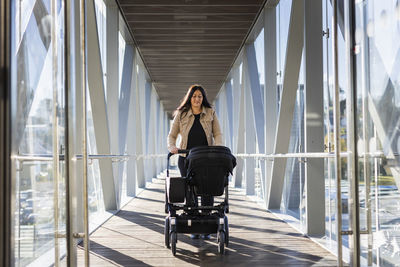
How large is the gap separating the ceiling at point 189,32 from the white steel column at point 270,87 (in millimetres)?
307

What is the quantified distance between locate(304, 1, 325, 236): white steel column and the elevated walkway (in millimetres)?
296

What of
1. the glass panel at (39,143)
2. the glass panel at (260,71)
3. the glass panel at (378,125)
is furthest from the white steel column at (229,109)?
the glass panel at (39,143)

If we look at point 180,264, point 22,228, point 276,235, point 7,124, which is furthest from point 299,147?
point 7,124

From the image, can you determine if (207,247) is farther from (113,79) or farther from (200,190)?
(113,79)

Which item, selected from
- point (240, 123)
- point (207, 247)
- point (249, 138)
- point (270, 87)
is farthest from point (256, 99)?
point (207, 247)

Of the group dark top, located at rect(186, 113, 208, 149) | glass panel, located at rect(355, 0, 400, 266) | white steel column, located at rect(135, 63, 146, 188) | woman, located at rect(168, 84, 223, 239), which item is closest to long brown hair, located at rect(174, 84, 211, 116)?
woman, located at rect(168, 84, 223, 239)

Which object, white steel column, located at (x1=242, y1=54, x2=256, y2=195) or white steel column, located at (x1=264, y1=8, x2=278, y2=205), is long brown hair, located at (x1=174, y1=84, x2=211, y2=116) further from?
white steel column, located at (x1=242, y1=54, x2=256, y2=195)

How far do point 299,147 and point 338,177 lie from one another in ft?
9.66

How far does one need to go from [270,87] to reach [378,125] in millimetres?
4774

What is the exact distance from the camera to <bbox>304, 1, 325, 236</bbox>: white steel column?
4848 mm

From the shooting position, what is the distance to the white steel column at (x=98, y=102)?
6484 mm

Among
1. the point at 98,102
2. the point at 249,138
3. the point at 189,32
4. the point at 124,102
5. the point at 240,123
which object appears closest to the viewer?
the point at 98,102

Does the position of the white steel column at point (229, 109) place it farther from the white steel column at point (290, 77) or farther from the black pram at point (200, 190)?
the black pram at point (200, 190)

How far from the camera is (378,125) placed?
9.62ft
